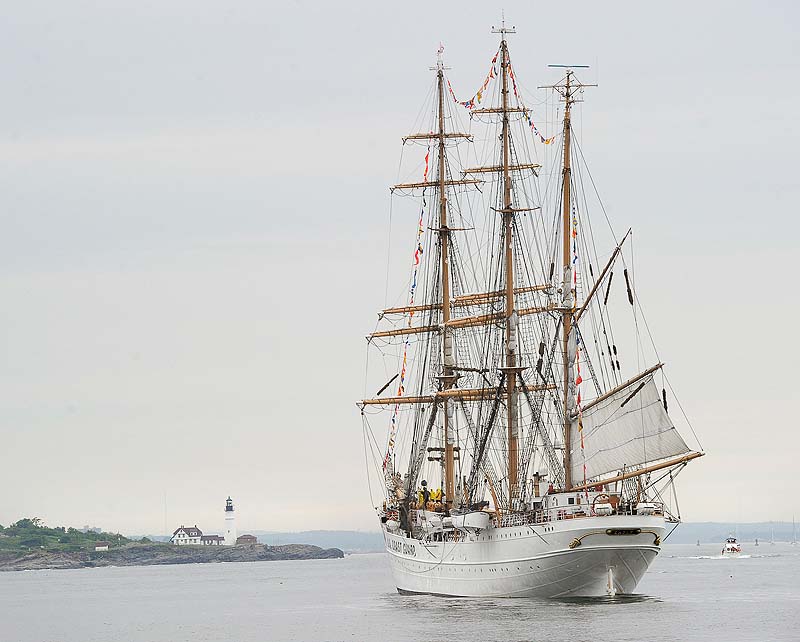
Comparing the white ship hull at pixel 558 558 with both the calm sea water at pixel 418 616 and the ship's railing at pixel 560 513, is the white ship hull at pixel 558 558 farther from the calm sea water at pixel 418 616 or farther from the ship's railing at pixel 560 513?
the calm sea water at pixel 418 616

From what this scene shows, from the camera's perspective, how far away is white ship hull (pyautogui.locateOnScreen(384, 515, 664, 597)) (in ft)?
304

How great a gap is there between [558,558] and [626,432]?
9.18 meters

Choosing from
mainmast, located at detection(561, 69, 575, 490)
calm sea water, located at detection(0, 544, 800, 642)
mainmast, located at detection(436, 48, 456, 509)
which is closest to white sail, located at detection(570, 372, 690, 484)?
mainmast, located at detection(561, 69, 575, 490)

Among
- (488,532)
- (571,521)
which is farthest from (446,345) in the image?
(571,521)

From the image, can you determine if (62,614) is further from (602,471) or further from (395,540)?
(602,471)

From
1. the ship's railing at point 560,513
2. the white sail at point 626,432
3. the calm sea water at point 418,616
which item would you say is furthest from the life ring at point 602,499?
the calm sea water at point 418,616

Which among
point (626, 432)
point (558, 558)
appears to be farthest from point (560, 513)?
point (626, 432)

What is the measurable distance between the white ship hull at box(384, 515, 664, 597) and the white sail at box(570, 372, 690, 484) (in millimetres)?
4487

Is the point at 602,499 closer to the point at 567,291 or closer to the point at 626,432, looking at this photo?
the point at 626,432

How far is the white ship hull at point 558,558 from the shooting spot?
92.7 m

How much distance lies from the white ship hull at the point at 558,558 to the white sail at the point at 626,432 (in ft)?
14.7

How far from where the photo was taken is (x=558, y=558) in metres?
93.9

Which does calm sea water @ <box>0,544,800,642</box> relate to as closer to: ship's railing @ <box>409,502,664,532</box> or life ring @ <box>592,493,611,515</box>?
ship's railing @ <box>409,502,664,532</box>

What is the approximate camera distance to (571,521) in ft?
304
